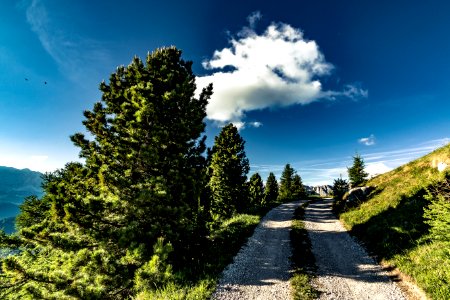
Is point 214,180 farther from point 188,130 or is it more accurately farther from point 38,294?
point 38,294

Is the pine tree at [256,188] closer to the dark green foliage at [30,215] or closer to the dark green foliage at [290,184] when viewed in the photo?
the dark green foliage at [290,184]

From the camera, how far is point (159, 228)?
36.0ft

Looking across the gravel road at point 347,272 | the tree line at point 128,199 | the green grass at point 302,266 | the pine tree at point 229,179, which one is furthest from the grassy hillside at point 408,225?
the pine tree at point 229,179

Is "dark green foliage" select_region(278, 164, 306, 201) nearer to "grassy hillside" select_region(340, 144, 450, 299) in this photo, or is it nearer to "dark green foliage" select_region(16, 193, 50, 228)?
"grassy hillside" select_region(340, 144, 450, 299)

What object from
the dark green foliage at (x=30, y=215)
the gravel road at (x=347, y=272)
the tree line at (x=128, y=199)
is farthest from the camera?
the dark green foliage at (x=30, y=215)

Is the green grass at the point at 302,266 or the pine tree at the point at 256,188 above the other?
the pine tree at the point at 256,188

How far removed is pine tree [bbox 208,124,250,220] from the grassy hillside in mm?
12444

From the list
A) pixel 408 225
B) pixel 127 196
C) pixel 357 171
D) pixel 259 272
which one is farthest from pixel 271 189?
pixel 127 196

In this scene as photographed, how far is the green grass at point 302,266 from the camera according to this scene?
1027cm

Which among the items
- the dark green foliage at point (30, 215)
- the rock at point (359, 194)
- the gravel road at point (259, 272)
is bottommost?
the gravel road at point (259, 272)

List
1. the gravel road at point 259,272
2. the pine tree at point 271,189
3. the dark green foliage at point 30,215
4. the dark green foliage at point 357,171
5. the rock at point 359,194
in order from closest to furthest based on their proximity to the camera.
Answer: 1. the gravel road at point 259,272
2. the dark green foliage at point 30,215
3. the rock at point 359,194
4. the dark green foliage at point 357,171
5. the pine tree at point 271,189

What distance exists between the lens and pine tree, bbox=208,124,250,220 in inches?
1222

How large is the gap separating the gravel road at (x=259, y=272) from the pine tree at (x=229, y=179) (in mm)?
11883

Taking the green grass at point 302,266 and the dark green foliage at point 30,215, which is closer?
the green grass at point 302,266
